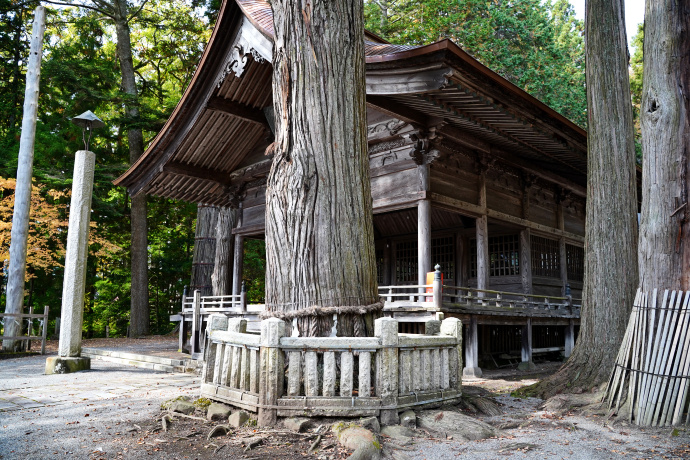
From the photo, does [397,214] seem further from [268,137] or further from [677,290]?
[677,290]

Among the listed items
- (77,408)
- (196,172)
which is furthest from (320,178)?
(196,172)

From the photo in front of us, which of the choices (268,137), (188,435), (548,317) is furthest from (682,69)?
(268,137)

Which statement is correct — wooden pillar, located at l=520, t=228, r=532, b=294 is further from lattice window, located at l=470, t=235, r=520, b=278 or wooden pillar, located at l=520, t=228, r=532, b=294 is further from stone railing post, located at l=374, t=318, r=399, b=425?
stone railing post, located at l=374, t=318, r=399, b=425

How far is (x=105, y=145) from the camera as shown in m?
24.9

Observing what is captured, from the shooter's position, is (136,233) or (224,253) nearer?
(224,253)

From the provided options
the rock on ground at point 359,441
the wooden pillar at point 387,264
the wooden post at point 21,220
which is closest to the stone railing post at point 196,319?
the wooden post at point 21,220

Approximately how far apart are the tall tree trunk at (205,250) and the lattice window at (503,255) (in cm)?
937

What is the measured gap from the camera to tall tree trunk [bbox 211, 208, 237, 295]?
16.3m

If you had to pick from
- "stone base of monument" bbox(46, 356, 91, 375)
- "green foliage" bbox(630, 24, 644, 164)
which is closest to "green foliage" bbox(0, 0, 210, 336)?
"stone base of monument" bbox(46, 356, 91, 375)

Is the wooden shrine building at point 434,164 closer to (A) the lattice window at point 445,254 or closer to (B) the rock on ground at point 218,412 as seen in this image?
(A) the lattice window at point 445,254

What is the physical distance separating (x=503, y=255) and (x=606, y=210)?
6.93 metres

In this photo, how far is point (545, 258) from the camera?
14.4m

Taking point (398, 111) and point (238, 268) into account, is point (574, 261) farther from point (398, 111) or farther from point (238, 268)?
point (238, 268)

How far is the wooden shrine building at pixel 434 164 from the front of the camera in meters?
9.02
